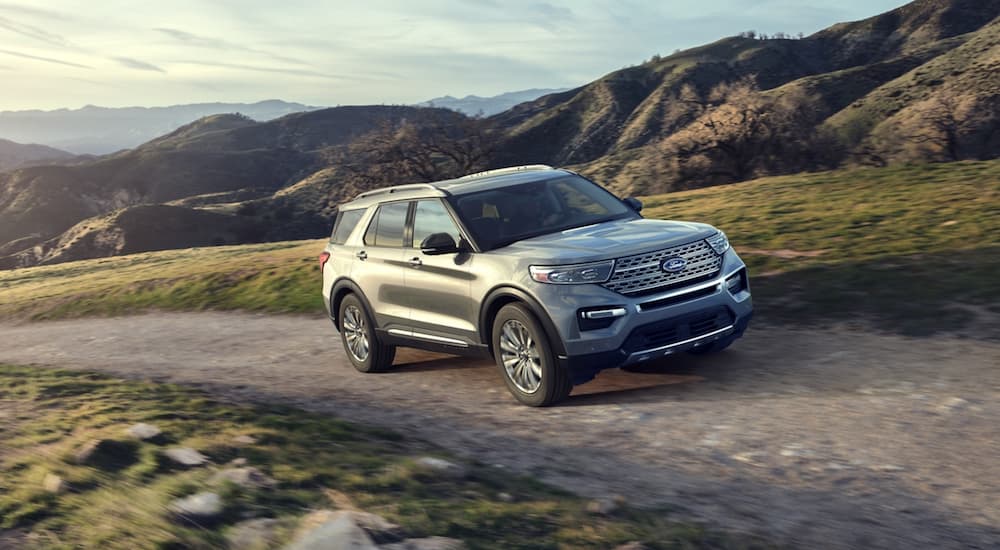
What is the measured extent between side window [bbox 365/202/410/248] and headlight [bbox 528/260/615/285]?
2.38m

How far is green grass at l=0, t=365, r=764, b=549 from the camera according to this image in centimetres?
431

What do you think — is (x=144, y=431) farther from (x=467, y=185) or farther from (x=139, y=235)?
(x=139, y=235)

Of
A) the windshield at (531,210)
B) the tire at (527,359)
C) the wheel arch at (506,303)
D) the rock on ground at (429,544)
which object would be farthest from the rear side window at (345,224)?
the rock on ground at (429,544)

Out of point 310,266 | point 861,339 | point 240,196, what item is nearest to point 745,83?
point 310,266

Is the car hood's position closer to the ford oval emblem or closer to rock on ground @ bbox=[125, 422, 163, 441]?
the ford oval emblem

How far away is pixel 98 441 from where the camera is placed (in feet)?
19.4

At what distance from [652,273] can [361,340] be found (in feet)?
13.1

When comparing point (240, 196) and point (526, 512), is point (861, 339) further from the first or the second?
point (240, 196)

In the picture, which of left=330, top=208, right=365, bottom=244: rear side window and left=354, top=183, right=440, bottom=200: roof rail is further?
left=330, top=208, right=365, bottom=244: rear side window

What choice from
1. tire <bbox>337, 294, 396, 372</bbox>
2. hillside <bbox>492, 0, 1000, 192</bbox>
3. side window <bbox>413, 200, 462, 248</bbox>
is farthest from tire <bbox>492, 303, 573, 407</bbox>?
hillside <bbox>492, 0, 1000, 192</bbox>

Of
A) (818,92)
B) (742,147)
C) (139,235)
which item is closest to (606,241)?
(742,147)

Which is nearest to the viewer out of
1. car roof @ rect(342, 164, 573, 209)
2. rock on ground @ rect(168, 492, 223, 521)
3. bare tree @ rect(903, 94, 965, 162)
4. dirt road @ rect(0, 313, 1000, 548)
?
rock on ground @ rect(168, 492, 223, 521)

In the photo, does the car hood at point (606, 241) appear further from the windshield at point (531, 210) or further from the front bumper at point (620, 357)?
the front bumper at point (620, 357)

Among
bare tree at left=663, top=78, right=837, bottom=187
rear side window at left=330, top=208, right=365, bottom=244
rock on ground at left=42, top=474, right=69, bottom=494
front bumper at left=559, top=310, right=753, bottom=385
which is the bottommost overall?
rock on ground at left=42, top=474, right=69, bottom=494
